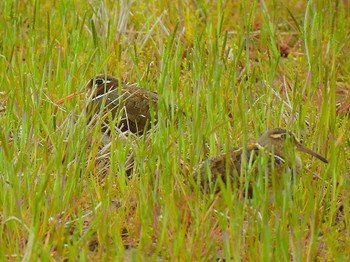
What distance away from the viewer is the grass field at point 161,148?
4.04 m

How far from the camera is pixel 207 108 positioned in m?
5.23

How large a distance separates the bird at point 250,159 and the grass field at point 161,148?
77mm

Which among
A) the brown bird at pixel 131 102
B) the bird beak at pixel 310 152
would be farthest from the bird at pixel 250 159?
the brown bird at pixel 131 102

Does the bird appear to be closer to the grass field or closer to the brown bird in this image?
the grass field

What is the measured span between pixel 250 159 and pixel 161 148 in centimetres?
52

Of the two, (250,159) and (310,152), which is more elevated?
(250,159)

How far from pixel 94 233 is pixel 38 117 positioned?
830mm

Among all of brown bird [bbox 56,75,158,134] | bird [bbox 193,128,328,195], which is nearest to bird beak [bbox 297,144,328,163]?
bird [bbox 193,128,328,195]

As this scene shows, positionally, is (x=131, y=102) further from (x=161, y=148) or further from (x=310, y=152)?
(x=310, y=152)

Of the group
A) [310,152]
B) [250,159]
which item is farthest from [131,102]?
[250,159]

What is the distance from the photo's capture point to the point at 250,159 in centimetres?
438

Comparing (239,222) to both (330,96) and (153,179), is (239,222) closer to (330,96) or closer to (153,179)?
(153,179)

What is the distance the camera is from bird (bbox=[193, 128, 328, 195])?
443cm

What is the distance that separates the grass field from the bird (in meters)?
0.08
